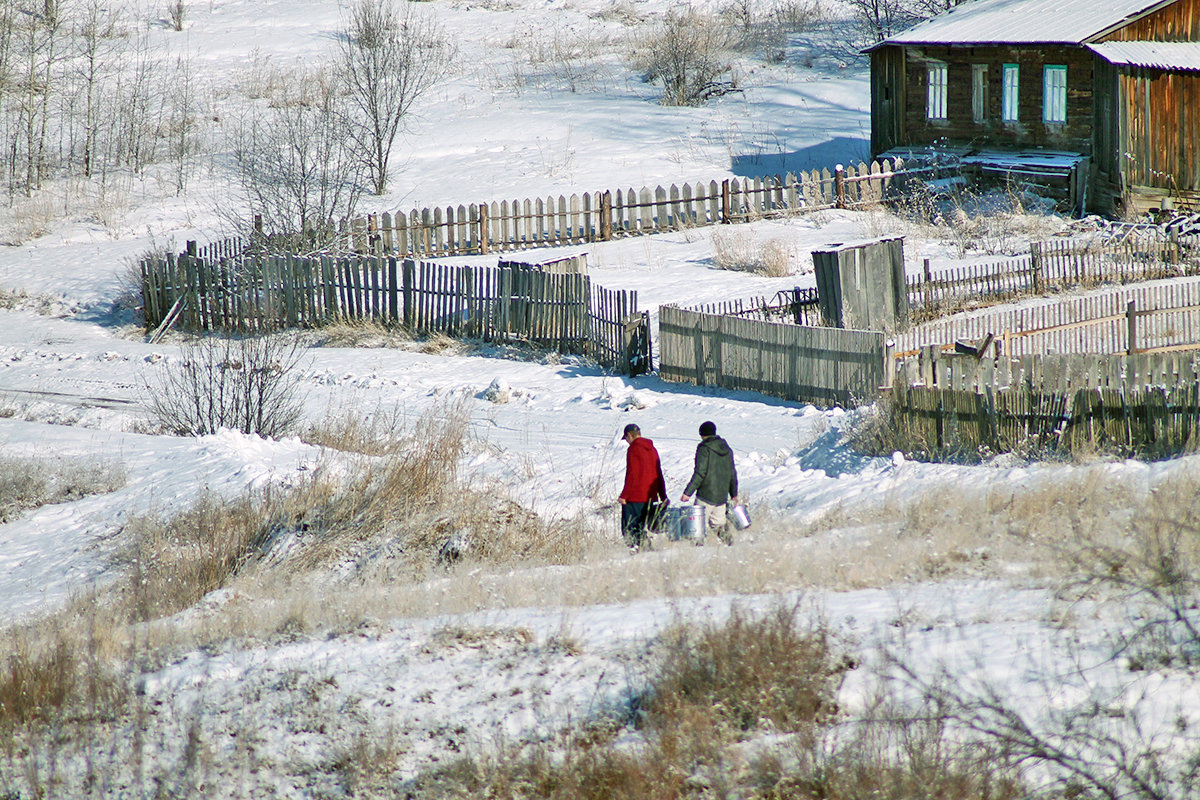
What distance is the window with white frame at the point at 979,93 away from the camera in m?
26.6

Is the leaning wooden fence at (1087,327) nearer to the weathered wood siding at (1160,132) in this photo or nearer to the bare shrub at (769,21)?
the weathered wood siding at (1160,132)

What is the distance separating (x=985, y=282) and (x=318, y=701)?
14.3 metres

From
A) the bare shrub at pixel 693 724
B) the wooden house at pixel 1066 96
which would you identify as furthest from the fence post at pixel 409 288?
the wooden house at pixel 1066 96

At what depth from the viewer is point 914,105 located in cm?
2800

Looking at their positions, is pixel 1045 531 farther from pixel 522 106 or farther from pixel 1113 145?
pixel 522 106

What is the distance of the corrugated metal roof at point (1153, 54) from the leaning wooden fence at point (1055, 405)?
15.1 m

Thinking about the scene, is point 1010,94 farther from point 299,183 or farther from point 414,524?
point 414,524

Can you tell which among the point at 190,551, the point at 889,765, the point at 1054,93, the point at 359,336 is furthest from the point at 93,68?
the point at 889,765

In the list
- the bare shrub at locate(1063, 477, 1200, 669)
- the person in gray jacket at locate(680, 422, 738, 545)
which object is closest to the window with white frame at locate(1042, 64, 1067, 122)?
the person in gray jacket at locate(680, 422, 738, 545)

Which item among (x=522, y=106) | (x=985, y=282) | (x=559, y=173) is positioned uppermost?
(x=522, y=106)

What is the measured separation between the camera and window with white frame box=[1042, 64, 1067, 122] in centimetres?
2505

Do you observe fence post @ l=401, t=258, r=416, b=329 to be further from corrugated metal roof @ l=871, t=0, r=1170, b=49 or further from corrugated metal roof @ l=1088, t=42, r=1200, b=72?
corrugated metal roof @ l=1088, t=42, r=1200, b=72

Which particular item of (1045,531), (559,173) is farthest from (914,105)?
(1045,531)

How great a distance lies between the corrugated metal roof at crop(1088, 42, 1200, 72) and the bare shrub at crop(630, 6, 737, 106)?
14921mm
